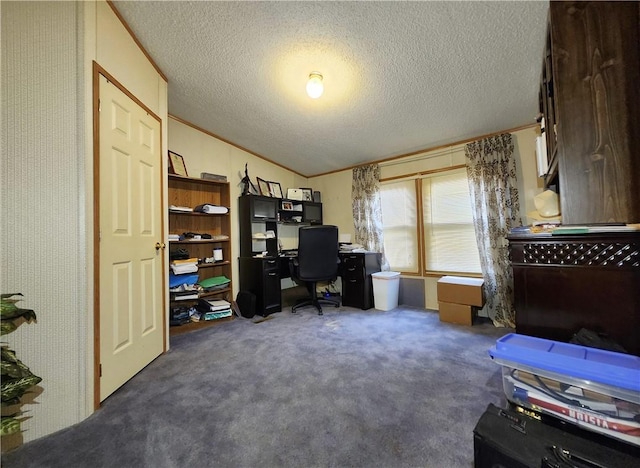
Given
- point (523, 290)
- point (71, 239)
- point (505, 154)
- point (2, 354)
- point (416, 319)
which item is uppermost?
point (505, 154)

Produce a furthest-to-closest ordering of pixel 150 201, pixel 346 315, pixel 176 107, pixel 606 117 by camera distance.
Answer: pixel 346 315, pixel 176 107, pixel 150 201, pixel 606 117

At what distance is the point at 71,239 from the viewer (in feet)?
4.33

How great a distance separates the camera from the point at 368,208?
384cm

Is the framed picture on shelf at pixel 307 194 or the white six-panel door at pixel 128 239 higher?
the framed picture on shelf at pixel 307 194

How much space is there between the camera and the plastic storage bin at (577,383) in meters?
0.81

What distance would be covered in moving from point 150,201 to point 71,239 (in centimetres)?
72

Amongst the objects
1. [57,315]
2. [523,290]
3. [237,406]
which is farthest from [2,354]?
[523,290]

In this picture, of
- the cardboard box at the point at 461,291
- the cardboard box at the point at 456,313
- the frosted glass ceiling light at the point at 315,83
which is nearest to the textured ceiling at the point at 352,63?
the frosted glass ceiling light at the point at 315,83

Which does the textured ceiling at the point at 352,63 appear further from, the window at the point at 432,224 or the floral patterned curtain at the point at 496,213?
the window at the point at 432,224

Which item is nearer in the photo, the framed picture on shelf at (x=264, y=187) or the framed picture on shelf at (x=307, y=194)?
the framed picture on shelf at (x=264, y=187)

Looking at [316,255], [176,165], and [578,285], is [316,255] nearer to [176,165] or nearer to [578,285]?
[176,165]

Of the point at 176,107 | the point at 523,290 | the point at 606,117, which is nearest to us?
the point at 606,117

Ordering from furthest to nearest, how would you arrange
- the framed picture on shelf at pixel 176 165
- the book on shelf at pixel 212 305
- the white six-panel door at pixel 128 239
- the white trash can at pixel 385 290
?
1. the white trash can at pixel 385 290
2. the book on shelf at pixel 212 305
3. the framed picture on shelf at pixel 176 165
4. the white six-panel door at pixel 128 239

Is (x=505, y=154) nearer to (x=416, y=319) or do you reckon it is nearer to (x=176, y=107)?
(x=416, y=319)
